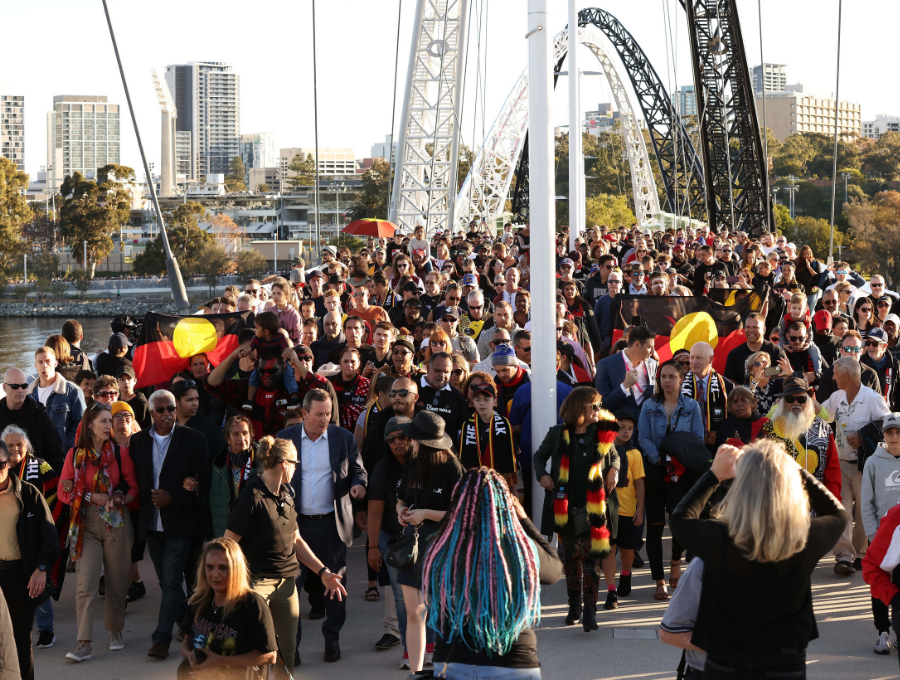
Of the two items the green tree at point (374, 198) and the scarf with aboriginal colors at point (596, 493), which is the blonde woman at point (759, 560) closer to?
the scarf with aboriginal colors at point (596, 493)

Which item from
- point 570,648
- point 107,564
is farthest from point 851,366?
point 107,564

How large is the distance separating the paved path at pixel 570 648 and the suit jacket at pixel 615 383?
4.47 ft

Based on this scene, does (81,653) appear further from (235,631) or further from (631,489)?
(631,489)

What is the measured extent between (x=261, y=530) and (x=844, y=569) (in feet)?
13.8

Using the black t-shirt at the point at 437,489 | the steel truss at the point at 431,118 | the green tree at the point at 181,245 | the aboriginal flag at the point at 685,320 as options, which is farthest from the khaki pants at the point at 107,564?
the green tree at the point at 181,245

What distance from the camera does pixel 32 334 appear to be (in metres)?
69.8

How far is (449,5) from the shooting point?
34.3 metres

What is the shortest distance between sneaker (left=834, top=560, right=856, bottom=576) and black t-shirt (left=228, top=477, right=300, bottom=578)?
4.01 metres

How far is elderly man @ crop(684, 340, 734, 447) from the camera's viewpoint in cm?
A: 742

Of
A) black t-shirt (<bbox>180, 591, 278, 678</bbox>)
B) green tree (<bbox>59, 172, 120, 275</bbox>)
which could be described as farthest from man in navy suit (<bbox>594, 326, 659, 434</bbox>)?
green tree (<bbox>59, 172, 120, 275</bbox>)

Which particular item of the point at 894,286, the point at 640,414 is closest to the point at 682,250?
the point at 640,414

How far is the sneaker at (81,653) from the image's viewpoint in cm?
610

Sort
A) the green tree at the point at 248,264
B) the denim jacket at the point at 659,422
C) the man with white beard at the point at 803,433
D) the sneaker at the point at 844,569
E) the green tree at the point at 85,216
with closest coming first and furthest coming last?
the man with white beard at the point at 803,433 < the denim jacket at the point at 659,422 < the sneaker at the point at 844,569 < the green tree at the point at 85,216 < the green tree at the point at 248,264

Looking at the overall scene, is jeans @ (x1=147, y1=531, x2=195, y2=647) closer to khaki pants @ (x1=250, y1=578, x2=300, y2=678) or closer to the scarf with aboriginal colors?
khaki pants @ (x1=250, y1=578, x2=300, y2=678)
